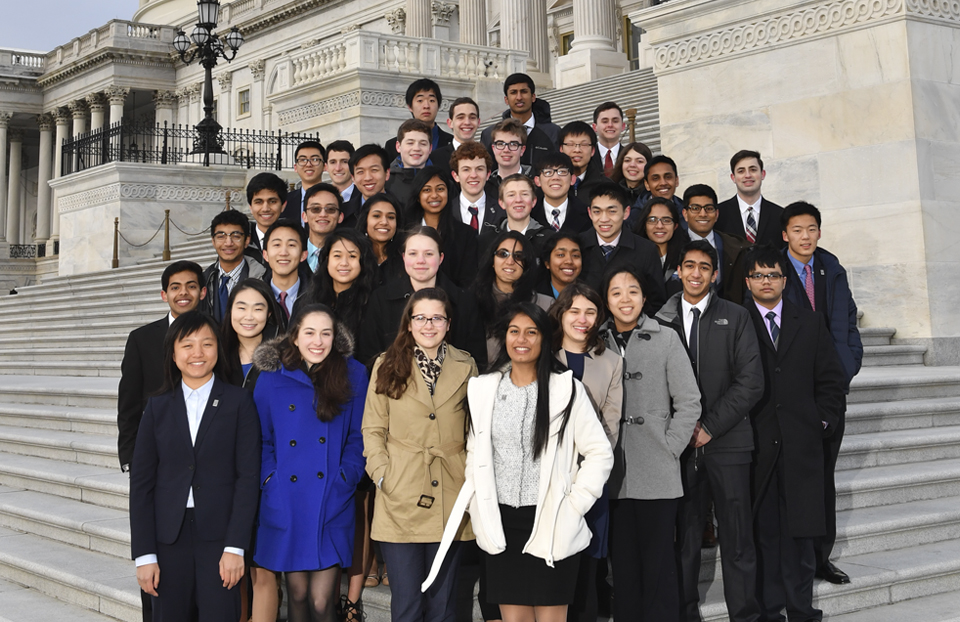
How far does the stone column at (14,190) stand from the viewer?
5966 centimetres

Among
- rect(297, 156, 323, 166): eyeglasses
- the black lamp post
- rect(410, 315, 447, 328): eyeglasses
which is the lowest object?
rect(410, 315, 447, 328): eyeglasses

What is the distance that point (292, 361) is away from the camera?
4.89 meters

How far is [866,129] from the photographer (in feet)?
34.9

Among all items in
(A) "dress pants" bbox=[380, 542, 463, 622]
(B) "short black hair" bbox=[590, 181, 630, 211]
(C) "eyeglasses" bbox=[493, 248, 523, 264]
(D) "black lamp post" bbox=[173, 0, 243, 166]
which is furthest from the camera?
(D) "black lamp post" bbox=[173, 0, 243, 166]

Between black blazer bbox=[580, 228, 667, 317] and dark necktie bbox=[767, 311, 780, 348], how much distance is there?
754mm

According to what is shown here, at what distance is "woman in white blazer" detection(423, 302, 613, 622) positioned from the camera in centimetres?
456

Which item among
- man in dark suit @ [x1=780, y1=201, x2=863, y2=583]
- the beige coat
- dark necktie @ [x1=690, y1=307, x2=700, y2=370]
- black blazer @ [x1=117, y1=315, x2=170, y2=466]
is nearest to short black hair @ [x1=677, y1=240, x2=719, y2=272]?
dark necktie @ [x1=690, y1=307, x2=700, y2=370]

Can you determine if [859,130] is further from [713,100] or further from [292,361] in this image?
[292,361]

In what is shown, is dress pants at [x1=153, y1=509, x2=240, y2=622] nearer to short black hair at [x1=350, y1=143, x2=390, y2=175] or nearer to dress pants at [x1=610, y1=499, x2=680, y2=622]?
dress pants at [x1=610, y1=499, x2=680, y2=622]

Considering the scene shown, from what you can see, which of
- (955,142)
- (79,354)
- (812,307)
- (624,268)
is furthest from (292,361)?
(79,354)

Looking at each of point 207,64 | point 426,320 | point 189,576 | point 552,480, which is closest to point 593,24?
point 207,64

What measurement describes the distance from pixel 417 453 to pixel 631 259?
220cm

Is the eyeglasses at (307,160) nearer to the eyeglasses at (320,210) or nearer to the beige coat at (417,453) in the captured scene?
the eyeglasses at (320,210)

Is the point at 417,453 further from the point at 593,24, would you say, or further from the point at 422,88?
the point at 593,24
